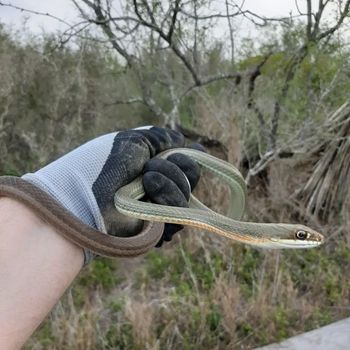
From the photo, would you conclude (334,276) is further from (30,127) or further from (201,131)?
(30,127)

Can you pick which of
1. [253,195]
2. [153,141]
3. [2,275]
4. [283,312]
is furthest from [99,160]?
[253,195]

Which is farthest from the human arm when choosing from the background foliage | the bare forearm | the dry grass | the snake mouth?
the background foliage

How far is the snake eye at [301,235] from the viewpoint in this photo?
2125 mm

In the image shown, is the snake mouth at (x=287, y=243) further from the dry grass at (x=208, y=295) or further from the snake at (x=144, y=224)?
the dry grass at (x=208, y=295)

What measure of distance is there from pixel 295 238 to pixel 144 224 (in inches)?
23.0

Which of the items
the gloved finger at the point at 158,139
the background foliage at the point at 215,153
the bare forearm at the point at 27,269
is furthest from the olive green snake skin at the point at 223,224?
the background foliage at the point at 215,153

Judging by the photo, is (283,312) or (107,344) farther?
(283,312)

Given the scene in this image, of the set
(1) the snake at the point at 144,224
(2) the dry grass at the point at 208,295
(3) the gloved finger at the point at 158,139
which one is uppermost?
(3) the gloved finger at the point at 158,139

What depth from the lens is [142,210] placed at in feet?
6.83

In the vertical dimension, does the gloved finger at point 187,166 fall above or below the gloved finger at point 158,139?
below

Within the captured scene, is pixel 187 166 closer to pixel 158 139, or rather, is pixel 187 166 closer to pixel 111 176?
pixel 158 139

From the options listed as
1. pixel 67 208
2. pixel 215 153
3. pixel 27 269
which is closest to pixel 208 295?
pixel 215 153

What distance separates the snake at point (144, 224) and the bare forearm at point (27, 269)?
40 mm

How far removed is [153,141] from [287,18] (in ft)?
9.90
